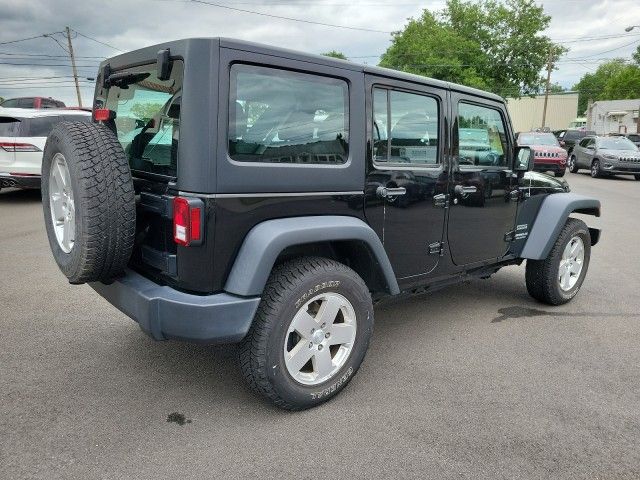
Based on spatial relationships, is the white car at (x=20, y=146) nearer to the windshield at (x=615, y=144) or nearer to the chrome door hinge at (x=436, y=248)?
the chrome door hinge at (x=436, y=248)

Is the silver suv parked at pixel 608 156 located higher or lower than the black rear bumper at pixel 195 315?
higher

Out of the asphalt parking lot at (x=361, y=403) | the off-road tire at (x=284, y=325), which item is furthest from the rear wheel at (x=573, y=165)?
the off-road tire at (x=284, y=325)

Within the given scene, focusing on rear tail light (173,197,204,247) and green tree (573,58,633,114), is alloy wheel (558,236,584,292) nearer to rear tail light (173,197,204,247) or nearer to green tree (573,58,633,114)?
rear tail light (173,197,204,247)

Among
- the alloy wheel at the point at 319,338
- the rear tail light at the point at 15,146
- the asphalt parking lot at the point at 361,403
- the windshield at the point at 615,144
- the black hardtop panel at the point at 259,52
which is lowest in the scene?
the asphalt parking lot at the point at 361,403

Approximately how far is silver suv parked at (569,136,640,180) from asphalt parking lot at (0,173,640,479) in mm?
15552

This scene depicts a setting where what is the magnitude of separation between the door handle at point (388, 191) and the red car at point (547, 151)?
524 inches

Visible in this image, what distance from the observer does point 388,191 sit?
3084mm

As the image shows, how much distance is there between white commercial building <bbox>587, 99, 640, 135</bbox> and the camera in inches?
2159

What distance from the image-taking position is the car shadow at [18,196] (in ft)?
33.9

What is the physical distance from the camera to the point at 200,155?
236 cm

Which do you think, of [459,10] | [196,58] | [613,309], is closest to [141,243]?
[196,58]

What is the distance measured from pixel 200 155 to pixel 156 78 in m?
0.69

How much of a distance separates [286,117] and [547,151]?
54.0ft

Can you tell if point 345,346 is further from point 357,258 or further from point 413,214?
point 413,214
